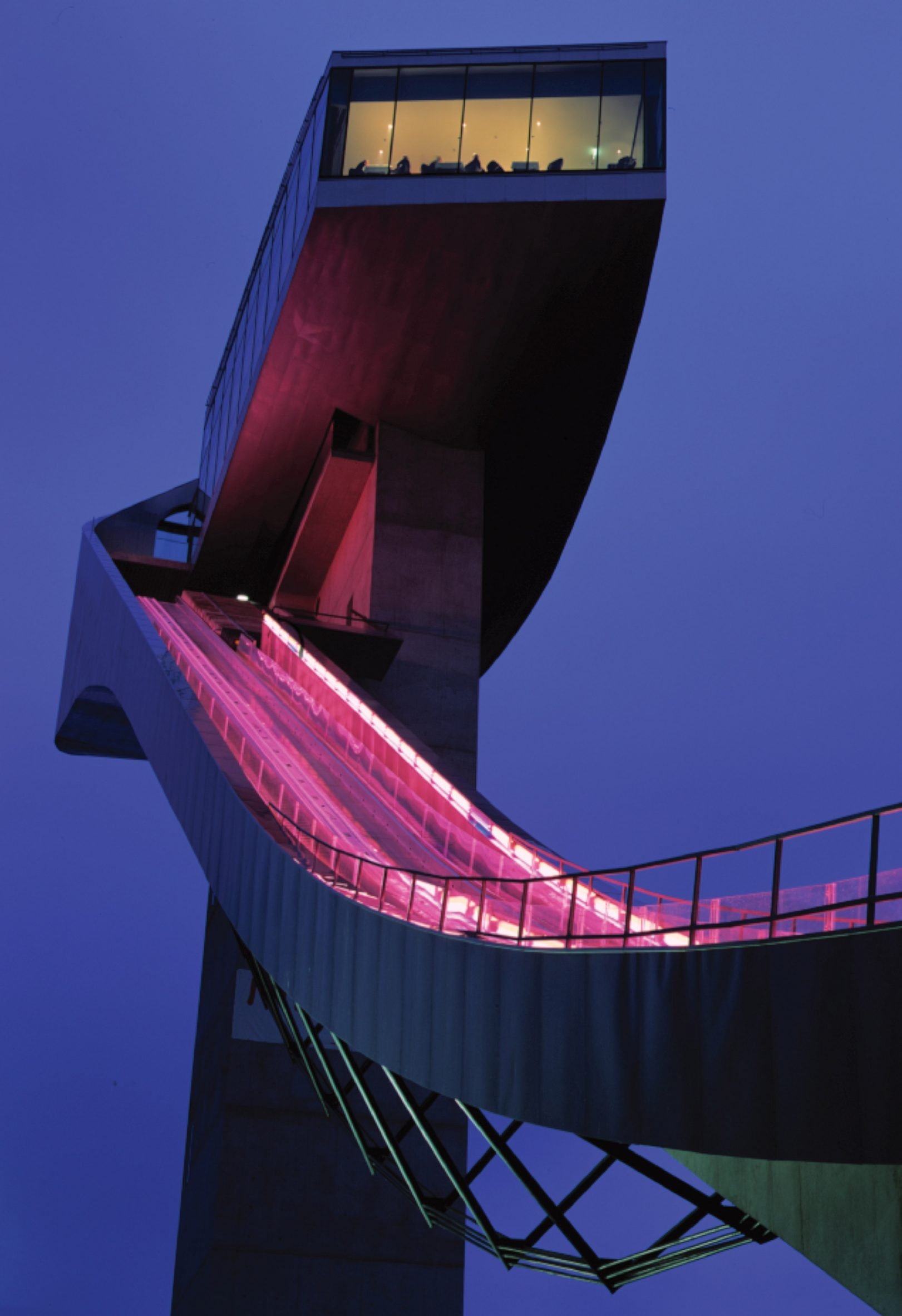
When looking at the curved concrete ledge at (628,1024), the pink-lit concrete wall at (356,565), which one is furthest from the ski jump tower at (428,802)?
the pink-lit concrete wall at (356,565)

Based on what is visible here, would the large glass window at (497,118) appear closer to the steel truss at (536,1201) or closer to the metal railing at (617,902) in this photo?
the metal railing at (617,902)

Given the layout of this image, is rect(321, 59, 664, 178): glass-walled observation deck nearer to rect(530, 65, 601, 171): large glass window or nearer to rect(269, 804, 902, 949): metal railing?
rect(530, 65, 601, 171): large glass window

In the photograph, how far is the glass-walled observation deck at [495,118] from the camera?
2441cm

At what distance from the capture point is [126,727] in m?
35.0

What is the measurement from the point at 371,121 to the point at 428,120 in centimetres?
94

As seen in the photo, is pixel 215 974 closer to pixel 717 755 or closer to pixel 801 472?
pixel 717 755

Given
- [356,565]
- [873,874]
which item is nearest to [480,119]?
[356,565]

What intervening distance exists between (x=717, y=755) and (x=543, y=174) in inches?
3949

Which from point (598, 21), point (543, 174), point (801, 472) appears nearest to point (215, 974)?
point (543, 174)

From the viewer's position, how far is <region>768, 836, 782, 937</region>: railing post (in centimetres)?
985

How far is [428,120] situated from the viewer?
25031mm

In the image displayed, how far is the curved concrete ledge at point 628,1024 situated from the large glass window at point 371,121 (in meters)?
13.3

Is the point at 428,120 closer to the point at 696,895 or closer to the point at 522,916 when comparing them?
the point at 522,916

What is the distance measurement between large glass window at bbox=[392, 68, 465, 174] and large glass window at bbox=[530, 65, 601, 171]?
4.16 feet
